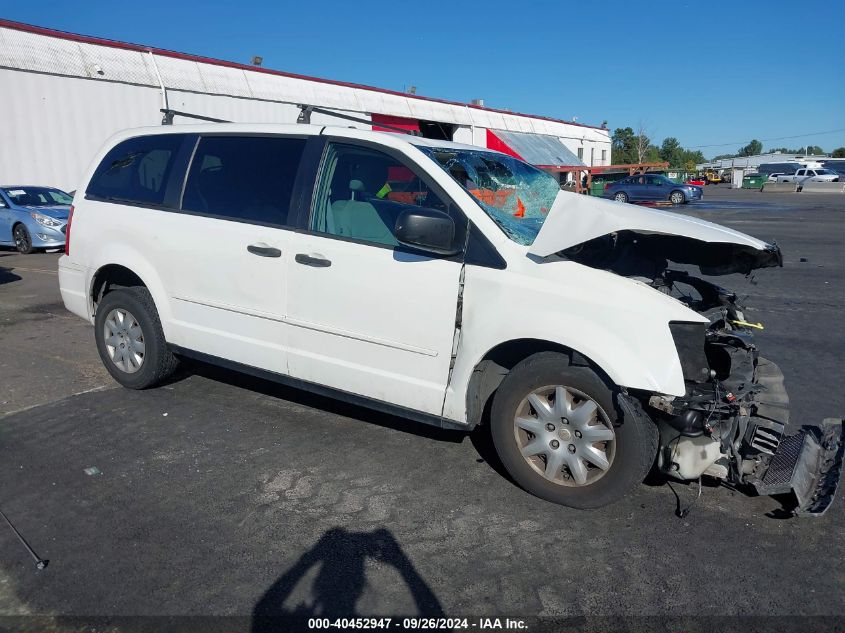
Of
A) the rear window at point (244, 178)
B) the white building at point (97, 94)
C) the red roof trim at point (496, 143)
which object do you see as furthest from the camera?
the red roof trim at point (496, 143)

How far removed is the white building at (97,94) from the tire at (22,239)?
378cm

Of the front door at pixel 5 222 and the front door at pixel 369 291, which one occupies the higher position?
the front door at pixel 369 291

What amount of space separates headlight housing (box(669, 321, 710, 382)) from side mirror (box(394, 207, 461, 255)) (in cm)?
121

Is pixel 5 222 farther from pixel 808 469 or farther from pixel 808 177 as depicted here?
pixel 808 177

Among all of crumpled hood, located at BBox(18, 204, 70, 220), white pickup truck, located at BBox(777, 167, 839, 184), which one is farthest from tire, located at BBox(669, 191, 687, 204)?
crumpled hood, located at BBox(18, 204, 70, 220)

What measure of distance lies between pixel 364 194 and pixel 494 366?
133 centimetres

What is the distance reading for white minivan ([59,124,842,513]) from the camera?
136 inches

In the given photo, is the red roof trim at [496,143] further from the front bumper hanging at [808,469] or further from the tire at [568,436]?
the tire at [568,436]

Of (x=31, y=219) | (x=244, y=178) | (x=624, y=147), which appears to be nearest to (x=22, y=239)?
(x=31, y=219)

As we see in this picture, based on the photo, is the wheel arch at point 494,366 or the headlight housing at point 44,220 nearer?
the wheel arch at point 494,366

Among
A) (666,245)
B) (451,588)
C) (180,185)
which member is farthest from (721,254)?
(180,185)

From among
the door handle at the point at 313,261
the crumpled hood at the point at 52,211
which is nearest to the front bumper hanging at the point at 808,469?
A: the door handle at the point at 313,261

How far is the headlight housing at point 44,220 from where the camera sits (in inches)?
563

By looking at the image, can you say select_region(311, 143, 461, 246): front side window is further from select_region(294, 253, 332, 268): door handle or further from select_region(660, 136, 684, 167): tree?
select_region(660, 136, 684, 167): tree
